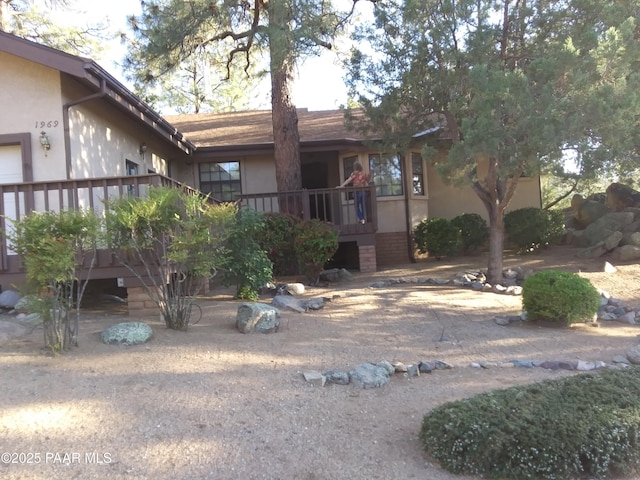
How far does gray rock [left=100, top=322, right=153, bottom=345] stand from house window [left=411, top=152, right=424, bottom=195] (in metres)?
10.3

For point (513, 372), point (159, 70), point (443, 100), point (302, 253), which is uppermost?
point (159, 70)

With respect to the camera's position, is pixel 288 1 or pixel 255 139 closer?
pixel 288 1

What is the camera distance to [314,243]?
10.2 metres

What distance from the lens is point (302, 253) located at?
10344mm

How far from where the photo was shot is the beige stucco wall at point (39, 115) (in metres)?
8.75

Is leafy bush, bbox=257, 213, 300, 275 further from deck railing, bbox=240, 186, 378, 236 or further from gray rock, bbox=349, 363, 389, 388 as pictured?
gray rock, bbox=349, 363, 389, 388

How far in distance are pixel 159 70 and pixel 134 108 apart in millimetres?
4651

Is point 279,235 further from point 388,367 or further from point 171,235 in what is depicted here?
point 388,367

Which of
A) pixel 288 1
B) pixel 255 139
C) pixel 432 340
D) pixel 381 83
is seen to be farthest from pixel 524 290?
pixel 255 139

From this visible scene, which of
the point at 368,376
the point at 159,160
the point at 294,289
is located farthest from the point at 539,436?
the point at 159,160

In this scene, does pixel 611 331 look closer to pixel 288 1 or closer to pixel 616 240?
pixel 616 240

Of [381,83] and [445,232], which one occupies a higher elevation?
[381,83]

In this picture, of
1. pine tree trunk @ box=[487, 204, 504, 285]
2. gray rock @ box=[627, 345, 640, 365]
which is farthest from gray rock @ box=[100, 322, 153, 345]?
pine tree trunk @ box=[487, 204, 504, 285]

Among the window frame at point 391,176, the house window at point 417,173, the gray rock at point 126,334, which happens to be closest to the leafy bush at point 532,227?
the house window at point 417,173
